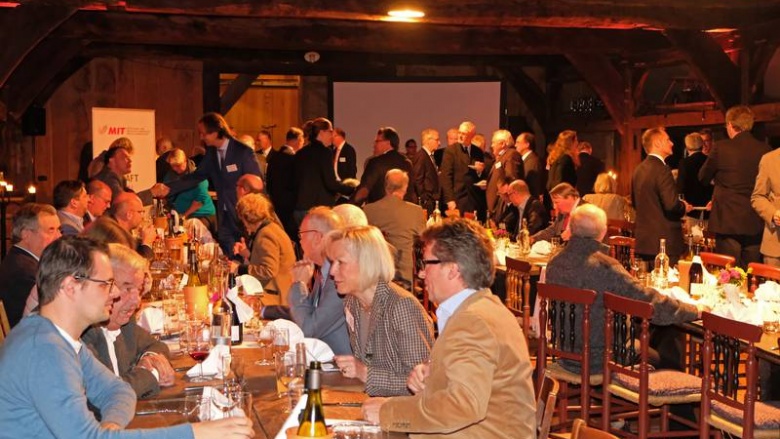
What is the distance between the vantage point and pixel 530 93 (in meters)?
17.1

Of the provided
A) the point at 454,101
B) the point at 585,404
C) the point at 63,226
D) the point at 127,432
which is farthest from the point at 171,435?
the point at 454,101

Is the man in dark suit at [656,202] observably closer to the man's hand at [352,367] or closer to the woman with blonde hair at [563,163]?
the woman with blonde hair at [563,163]

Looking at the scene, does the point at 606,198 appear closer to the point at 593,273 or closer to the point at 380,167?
the point at 380,167

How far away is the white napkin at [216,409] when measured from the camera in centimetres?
285

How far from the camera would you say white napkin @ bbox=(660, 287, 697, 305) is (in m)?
5.61

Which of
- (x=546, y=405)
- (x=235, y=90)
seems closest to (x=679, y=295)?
(x=546, y=405)

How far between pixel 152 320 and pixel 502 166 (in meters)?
7.21

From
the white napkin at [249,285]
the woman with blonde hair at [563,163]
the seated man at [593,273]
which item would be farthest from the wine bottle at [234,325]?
the woman with blonde hair at [563,163]

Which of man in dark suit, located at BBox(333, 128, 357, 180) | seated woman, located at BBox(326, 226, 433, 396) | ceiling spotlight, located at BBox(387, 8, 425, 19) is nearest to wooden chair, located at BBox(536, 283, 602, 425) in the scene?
seated woman, located at BBox(326, 226, 433, 396)

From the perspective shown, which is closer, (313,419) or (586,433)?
(313,419)

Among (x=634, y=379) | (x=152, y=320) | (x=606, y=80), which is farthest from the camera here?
(x=606, y=80)

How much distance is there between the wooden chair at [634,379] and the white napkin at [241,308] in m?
1.68

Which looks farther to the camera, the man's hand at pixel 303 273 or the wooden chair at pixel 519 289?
the wooden chair at pixel 519 289

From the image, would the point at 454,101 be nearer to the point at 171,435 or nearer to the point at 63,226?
the point at 63,226
